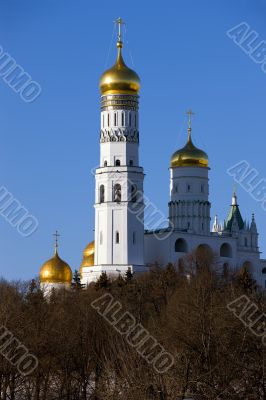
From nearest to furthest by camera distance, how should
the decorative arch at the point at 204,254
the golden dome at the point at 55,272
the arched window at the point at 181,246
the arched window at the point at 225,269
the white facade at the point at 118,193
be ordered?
the arched window at the point at 225,269
the white facade at the point at 118,193
the decorative arch at the point at 204,254
the golden dome at the point at 55,272
the arched window at the point at 181,246

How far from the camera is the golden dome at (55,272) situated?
60406mm

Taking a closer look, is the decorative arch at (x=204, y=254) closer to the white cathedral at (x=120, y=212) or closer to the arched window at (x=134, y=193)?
the white cathedral at (x=120, y=212)

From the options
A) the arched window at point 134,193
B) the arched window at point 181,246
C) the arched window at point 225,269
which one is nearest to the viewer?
the arched window at point 225,269

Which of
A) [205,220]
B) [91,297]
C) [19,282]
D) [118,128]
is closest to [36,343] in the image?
[91,297]

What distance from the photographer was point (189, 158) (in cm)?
6378

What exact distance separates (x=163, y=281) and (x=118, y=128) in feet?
42.6

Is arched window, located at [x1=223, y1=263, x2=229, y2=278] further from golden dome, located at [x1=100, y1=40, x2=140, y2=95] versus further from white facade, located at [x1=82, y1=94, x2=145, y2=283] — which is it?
golden dome, located at [x1=100, y1=40, x2=140, y2=95]

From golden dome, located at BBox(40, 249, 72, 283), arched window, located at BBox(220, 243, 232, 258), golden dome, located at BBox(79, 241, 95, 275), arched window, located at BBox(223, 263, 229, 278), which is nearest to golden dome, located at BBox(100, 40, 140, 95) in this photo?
golden dome, located at BBox(79, 241, 95, 275)

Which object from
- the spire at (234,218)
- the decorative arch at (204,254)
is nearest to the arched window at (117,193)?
the decorative arch at (204,254)

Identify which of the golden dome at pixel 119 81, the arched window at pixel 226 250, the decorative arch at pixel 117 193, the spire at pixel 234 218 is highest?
the golden dome at pixel 119 81

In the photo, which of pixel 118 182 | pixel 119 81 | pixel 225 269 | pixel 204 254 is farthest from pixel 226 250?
pixel 119 81

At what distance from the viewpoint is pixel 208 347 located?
1117 inches

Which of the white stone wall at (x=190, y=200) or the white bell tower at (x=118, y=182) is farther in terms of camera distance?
the white stone wall at (x=190, y=200)

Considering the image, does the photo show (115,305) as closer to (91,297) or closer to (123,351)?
(91,297)
